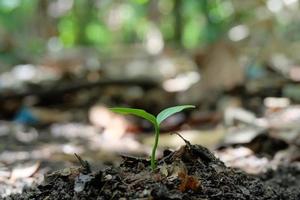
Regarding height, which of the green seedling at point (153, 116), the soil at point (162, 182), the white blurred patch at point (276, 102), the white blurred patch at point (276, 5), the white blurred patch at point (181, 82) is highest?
the white blurred patch at point (276, 5)

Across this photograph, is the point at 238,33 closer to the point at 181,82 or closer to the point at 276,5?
the point at 181,82

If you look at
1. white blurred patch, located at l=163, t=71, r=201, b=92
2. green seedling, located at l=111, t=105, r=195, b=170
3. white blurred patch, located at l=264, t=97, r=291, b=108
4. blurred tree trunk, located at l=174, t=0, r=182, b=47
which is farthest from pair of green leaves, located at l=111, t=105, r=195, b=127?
blurred tree trunk, located at l=174, t=0, r=182, b=47

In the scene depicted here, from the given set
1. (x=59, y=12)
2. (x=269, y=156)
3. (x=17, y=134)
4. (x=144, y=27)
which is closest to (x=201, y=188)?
(x=269, y=156)

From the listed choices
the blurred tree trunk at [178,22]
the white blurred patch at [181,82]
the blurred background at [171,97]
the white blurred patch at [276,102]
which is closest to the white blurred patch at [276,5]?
the blurred background at [171,97]

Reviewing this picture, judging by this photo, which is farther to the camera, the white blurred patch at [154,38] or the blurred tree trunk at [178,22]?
the white blurred patch at [154,38]

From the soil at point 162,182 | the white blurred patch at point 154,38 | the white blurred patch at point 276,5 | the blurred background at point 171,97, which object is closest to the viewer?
the soil at point 162,182

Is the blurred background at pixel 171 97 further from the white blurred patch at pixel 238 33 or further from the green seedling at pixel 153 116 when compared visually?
the green seedling at pixel 153 116

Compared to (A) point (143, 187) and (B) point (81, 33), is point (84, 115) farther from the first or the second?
(B) point (81, 33)
